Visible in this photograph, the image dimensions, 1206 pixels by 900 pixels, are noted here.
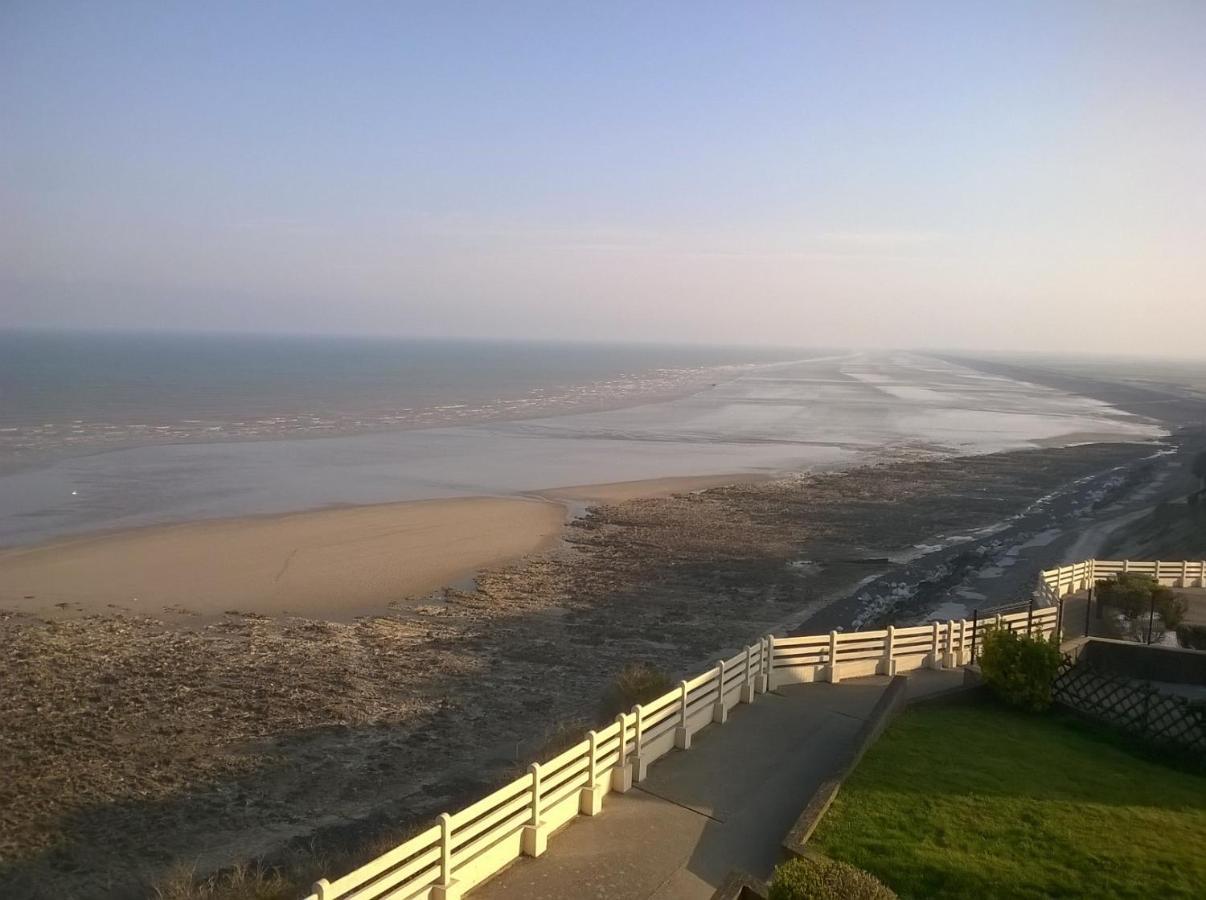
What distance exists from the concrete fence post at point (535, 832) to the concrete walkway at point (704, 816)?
0.35 ft

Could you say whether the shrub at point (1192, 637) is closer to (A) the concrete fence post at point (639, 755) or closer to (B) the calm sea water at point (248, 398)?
(A) the concrete fence post at point (639, 755)

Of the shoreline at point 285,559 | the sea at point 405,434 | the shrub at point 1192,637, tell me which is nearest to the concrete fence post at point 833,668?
the shrub at point 1192,637

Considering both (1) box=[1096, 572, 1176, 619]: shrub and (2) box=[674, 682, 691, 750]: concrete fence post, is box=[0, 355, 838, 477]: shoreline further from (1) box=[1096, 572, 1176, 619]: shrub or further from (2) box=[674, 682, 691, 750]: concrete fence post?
(1) box=[1096, 572, 1176, 619]: shrub

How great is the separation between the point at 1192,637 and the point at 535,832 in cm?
1376

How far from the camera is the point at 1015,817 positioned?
9.14 m

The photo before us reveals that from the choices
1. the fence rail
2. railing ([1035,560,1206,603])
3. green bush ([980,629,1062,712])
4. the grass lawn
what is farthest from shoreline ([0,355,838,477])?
the grass lawn

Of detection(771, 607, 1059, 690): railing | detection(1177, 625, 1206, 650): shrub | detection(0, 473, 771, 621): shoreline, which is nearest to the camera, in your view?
detection(771, 607, 1059, 690): railing

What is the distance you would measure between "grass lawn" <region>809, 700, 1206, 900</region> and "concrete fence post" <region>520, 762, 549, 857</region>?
250cm

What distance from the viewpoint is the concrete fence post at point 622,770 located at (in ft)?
33.2

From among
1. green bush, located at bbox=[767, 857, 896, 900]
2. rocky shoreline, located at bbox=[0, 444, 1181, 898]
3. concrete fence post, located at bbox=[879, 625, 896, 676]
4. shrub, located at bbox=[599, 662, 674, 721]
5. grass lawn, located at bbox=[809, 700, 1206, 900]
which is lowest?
rocky shoreline, located at bbox=[0, 444, 1181, 898]

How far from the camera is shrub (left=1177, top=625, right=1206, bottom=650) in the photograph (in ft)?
54.8

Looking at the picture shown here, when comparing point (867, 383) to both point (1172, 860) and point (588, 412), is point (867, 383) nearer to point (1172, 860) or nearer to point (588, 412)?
point (588, 412)

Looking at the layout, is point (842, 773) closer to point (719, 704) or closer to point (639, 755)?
point (639, 755)

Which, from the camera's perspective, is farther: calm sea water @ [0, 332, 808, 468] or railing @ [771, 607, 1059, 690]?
calm sea water @ [0, 332, 808, 468]
